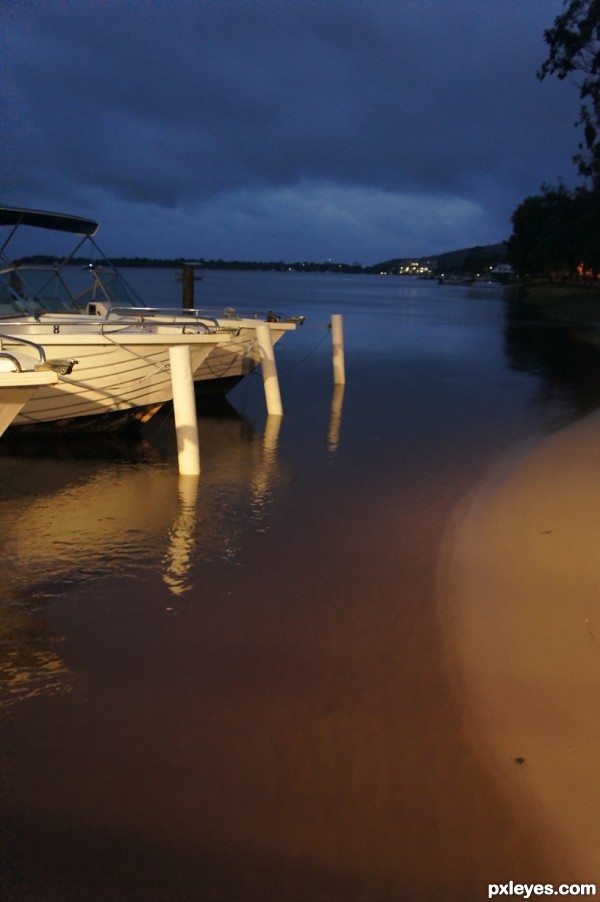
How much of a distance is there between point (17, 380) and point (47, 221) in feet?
27.6

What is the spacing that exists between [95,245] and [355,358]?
41.7ft

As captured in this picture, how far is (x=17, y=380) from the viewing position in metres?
8.38

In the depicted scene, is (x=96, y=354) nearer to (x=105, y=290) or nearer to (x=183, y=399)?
(x=183, y=399)

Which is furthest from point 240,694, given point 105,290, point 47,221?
point 105,290

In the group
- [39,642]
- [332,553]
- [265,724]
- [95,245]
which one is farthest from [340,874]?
[95,245]

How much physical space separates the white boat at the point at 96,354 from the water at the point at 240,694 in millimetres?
913

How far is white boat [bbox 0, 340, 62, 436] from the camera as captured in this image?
838 centimetres

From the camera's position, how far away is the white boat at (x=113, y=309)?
14943 millimetres

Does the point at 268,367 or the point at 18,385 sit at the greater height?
the point at 18,385

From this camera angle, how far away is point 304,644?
253 inches

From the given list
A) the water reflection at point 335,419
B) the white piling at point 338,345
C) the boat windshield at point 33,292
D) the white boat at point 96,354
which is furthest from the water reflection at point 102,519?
the white piling at point 338,345

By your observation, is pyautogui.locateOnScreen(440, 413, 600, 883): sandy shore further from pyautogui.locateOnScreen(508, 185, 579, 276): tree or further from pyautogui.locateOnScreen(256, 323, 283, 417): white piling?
pyautogui.locateOnScreen(508, 185, 579, 276): tree

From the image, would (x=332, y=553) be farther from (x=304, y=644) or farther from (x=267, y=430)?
(x=267, y=430)

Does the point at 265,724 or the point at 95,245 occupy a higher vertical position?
the point at 95,245
